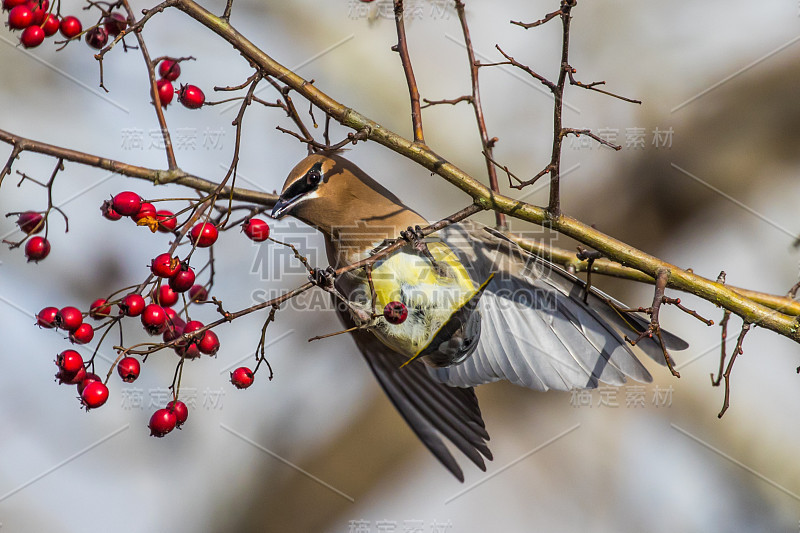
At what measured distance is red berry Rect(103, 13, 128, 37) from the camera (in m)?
2.65

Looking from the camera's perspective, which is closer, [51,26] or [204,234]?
[204,234]

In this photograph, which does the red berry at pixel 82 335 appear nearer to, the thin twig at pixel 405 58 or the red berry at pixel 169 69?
the red berry at pixel 169 69

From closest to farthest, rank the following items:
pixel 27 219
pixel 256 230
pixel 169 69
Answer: pixel 256 230 → pixel 27 219 → pixel 169 69

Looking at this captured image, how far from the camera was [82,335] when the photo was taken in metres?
2.44

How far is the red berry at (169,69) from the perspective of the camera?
9.42 ft

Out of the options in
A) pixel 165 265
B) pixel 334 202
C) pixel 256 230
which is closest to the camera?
pixel 165 265

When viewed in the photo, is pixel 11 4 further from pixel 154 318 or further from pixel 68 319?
pixel 154 318

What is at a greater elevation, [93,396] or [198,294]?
[198,294]

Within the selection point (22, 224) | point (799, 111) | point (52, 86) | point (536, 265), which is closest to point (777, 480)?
point (799, 111)

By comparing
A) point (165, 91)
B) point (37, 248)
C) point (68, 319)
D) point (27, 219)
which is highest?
point (165, 91)

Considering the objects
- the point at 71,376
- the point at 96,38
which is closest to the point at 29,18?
the point at 96,38

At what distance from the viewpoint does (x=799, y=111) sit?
501 cm

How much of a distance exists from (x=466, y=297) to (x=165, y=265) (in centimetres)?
130

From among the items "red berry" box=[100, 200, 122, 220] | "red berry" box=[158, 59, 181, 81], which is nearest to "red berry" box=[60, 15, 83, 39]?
"red berry" box=[158, 59, 181, 81]
